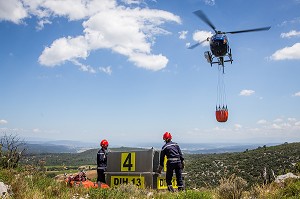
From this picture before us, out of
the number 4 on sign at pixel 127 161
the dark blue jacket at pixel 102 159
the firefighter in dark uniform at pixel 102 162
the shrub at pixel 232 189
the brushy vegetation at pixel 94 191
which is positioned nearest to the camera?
the brushy vegetation at pixel 94 191

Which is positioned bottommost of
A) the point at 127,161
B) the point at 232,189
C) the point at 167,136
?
the point at 232,189

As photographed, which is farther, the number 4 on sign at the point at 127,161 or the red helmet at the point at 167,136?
the number 4 on sign at the point at 127,161

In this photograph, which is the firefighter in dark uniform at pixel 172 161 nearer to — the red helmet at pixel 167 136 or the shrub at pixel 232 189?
the red helmet at pixel 167 136

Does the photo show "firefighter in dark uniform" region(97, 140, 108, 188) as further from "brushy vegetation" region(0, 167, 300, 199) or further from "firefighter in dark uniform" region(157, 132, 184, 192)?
"brushy vegetation" region(0, 167, 300, 199)

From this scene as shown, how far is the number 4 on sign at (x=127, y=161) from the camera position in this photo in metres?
12.0

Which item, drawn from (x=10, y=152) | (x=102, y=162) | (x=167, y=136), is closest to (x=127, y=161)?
(x=102, y=162)

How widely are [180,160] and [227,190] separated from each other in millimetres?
3669

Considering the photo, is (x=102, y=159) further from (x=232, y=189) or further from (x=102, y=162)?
(x=232, y=189)

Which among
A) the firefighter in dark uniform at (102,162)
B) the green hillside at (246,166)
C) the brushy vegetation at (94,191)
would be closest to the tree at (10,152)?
the brushy vegetation at (94,191)

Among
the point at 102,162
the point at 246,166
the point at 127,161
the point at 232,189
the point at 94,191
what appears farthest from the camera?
the point at 246,166

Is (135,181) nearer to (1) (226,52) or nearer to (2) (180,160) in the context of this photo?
(2) (180,160)

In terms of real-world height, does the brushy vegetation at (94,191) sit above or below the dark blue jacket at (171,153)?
below

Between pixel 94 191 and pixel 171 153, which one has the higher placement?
pixel 171 153

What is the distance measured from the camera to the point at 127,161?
40.0ft
